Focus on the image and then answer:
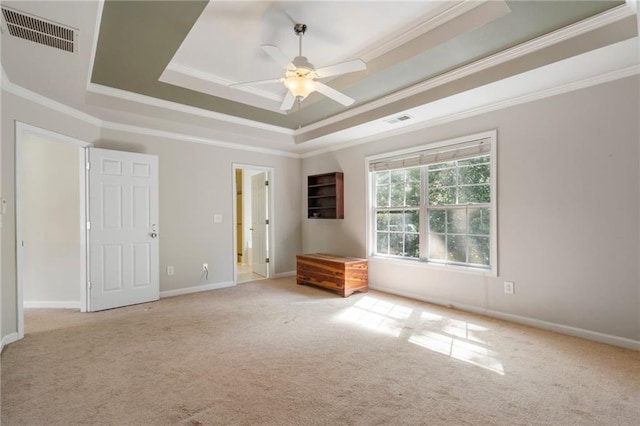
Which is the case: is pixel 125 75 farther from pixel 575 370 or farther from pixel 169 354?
pixel 575 370

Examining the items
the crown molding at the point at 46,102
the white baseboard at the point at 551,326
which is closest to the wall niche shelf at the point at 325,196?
the white baseboard at the point at 551,326

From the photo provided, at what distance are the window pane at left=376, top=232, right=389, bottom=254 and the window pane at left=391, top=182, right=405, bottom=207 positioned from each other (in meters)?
0.51

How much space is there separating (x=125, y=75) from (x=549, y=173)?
4453mm

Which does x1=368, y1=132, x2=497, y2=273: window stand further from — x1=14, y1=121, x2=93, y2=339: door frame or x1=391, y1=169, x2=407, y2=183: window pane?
x1=14, y1=121, x2=93, y2=339: door frame

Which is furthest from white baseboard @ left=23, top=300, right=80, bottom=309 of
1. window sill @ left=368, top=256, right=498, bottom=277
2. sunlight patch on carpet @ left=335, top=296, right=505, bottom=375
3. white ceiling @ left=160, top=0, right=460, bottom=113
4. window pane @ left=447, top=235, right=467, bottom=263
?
window pane @ left=447, top=235, right=467, bottom=263

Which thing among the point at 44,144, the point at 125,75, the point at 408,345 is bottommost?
the point at 408,345

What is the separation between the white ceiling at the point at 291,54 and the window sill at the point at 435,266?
1873 mm

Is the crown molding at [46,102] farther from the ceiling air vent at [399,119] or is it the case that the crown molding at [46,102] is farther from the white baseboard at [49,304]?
the ceiling air vent at [399,119]

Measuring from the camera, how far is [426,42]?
2.78 m

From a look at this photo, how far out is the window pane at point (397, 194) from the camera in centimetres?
462

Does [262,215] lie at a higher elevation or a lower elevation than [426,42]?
lower

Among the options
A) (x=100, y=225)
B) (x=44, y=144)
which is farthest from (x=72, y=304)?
(x=44, y=144)

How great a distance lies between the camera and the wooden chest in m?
4.53

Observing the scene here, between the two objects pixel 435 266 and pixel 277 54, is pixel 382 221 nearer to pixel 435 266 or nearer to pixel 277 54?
pixel 435 266
